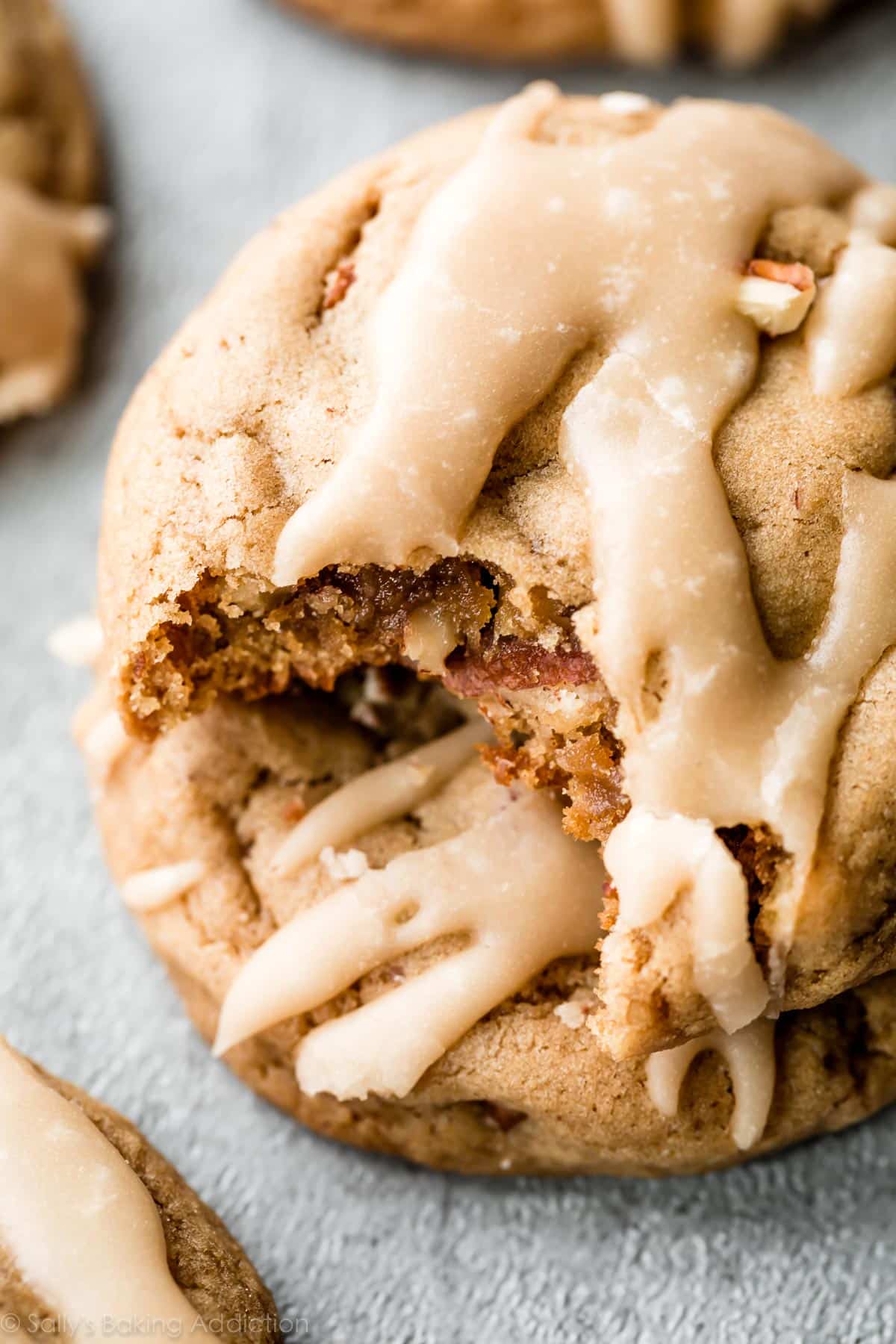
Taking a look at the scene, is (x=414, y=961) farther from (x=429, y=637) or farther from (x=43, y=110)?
(x=43, y=110)

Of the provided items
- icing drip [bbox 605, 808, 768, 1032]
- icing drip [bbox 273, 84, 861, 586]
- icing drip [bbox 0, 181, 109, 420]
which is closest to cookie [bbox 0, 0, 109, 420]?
icing drip [bbox 0, 181, 109, 420]

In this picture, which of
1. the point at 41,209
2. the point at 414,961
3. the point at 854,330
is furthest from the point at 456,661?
the point at 41,209

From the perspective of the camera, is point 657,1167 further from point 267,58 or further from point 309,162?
point 267,58

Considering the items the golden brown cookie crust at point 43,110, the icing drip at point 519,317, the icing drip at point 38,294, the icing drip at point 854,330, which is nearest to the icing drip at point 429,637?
the icing drip at point 519,317

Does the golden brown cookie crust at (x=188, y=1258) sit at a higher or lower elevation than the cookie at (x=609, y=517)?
lower

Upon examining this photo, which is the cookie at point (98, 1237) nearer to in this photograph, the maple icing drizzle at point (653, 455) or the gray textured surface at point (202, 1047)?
the gray textured surface at point (202, 1047)

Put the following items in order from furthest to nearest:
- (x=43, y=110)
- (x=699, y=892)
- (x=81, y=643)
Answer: (x=43, y=110), (x=81, y=643), (x=699, y=892)

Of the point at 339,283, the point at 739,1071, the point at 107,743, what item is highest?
the point at 339,283
